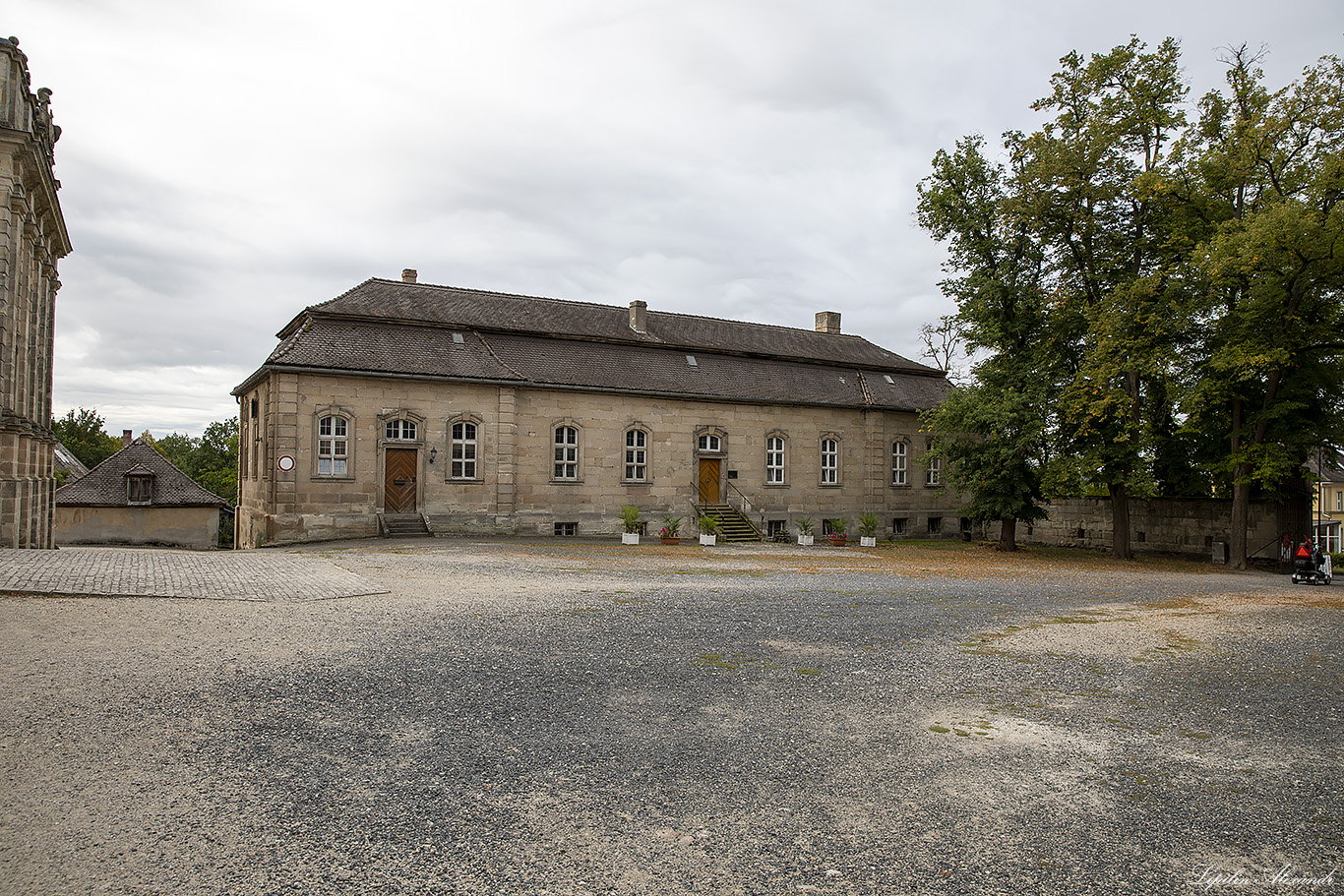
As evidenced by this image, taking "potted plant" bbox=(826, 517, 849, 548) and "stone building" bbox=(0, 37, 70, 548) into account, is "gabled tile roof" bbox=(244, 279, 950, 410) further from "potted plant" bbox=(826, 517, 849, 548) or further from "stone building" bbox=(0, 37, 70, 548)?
"stone building" bbox=(0, 37, 70, 548)

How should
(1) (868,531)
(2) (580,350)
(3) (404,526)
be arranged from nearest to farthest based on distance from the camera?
(3) (404,526) → (2) (580,350) → (1) (868,531)

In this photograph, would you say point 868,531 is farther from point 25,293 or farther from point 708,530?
point 25,293

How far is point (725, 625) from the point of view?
1064cm

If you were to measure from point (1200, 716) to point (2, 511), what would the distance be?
20.4 metres

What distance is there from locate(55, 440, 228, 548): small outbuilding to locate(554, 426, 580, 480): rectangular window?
21.5 metres

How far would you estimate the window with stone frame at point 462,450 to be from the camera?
25484 millimetres

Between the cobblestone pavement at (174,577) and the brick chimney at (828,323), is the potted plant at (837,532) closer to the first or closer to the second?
the brick chimney at (828,323)

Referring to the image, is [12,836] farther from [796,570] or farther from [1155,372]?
[1155,372]

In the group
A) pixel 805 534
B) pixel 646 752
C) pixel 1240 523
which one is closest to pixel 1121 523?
pixel 1240 523

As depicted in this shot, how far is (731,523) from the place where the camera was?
28.5 metres

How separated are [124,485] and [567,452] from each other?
2418 cm

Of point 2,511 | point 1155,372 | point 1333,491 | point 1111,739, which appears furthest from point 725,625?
point 1333,491

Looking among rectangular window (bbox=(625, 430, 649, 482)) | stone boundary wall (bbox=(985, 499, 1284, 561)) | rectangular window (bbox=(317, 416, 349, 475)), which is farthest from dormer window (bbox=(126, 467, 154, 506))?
stone boundary wall (bbox=(985, 499, 1284, 561))

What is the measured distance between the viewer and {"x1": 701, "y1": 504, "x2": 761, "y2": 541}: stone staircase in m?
27.8
